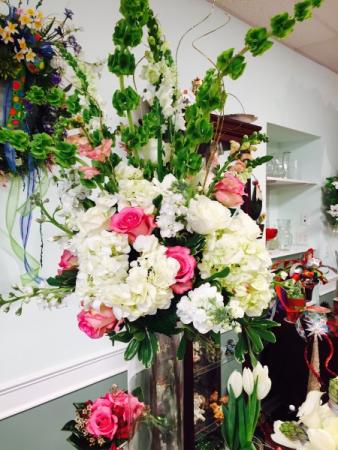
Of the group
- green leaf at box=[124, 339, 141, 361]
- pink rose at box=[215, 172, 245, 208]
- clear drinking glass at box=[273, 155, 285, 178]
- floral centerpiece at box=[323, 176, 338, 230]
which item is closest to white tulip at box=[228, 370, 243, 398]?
green leaf at box=[124, 339, 141, 361]

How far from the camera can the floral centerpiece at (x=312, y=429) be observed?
1.68ft

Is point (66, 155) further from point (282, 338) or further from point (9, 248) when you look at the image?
point (282, 338)

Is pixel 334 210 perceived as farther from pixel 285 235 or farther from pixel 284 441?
pixel 284 441

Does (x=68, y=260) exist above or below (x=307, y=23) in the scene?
below

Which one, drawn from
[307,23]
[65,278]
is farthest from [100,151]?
[307,23]

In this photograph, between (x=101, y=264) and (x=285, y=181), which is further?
(x=285, y=181)

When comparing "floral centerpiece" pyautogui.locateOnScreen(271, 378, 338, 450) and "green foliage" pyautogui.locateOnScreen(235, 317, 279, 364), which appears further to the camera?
"green foliage" pyautogui.locateOnScreen(235, 317, 279, 364)

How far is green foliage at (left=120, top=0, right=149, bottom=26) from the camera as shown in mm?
508

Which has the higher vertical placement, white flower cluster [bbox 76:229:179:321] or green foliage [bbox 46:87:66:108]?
green foliage [bbox 46:87:66:108]

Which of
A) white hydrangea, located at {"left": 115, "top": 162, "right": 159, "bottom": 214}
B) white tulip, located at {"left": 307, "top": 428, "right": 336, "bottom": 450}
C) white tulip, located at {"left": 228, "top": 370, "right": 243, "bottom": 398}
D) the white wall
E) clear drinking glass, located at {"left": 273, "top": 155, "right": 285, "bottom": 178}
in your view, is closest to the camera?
white tulip, located at {"left": 307, "top": 428, "right": 336, "bottom": 450}

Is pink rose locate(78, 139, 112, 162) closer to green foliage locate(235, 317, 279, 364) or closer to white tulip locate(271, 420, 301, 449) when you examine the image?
green foliage locate(235, 317, 279, 364)

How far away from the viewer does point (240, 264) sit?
0.60 m

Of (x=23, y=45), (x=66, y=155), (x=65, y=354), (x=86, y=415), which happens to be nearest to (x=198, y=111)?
(x=66, y=155)

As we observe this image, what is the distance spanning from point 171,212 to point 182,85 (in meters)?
1.62
